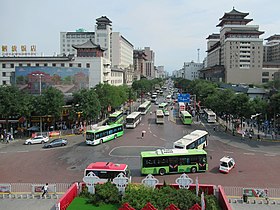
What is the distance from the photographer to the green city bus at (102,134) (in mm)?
30453

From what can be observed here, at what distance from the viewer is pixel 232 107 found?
38344 millimetres

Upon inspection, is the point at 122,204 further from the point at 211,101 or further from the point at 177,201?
the point at 211,101

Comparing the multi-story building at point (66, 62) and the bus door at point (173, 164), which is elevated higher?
the multi-story building at point (66, 62)

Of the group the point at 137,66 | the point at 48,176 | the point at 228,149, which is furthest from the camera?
the point at 137,66

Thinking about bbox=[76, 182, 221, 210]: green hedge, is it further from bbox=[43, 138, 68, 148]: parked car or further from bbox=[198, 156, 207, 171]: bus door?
bbox=[43, 138, 68, 148]: parked car

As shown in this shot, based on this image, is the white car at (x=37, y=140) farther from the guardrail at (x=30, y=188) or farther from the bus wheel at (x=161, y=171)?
the bus wheel at (x=161, y=171)

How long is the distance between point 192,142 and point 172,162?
481 cm

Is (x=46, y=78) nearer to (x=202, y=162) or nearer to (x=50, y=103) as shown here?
(x=50, y=103)

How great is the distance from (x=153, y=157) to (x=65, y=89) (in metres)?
29.8

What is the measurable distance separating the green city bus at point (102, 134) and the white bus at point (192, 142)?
30.3 feet

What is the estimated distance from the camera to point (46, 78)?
153 feet

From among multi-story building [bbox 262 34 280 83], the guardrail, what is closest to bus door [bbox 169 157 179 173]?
the guardrail

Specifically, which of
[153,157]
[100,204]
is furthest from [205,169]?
[100,204]

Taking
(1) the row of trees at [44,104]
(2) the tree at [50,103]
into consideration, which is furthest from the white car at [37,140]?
(2) the tree at [50,103]
